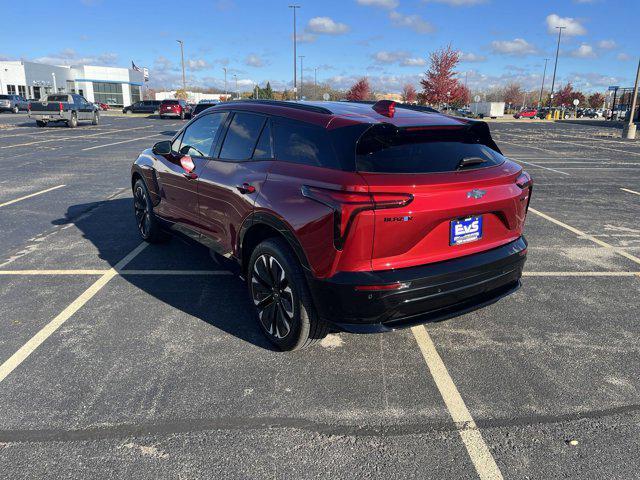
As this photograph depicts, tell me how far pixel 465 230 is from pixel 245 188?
5.34 ft

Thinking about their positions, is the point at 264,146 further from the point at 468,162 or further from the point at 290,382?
the point at 290,382

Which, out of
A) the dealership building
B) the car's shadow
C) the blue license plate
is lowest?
the car's shadow

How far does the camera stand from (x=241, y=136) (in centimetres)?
407

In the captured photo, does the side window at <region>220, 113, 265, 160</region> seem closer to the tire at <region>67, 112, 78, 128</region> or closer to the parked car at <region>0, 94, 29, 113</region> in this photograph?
the tire at <region>67, 112, 78, 128</region>

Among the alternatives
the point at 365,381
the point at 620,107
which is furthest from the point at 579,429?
the point at 620,107

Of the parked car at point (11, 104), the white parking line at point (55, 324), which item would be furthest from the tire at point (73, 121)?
the white parking line at point (55, 324)

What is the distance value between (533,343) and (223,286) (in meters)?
2.84

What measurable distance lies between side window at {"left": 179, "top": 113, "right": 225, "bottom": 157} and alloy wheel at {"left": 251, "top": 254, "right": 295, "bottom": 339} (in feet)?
4.52

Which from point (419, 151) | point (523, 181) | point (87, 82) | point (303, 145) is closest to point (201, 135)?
point (303, 145)

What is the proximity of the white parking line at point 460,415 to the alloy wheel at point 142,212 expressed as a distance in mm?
3668

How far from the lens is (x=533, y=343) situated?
3760mm

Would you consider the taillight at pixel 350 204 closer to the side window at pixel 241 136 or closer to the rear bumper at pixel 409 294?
the rear bumper at pixel 409 294

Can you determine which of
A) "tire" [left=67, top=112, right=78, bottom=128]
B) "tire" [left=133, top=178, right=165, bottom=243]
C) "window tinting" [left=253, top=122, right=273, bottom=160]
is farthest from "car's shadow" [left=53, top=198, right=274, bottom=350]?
"tire" [left=67, top=112, right=78, bottom=128]

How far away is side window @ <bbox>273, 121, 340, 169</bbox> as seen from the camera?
315cm
